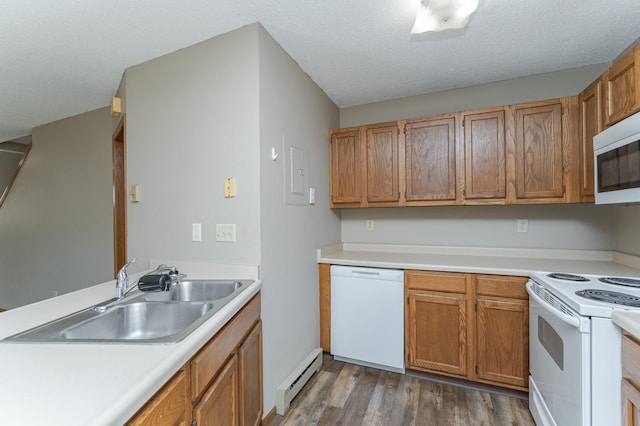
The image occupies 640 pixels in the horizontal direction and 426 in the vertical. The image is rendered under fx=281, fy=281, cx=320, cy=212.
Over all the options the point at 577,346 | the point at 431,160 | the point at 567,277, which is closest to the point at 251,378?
the point at 577,346

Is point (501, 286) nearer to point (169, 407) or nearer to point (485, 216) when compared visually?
point (485, 216)

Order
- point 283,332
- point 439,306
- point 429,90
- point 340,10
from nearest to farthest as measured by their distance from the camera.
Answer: point 340,10, point 283,332, point 439,306, point 429,90

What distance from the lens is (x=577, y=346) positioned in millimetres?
1217

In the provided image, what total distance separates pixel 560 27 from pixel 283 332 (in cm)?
260

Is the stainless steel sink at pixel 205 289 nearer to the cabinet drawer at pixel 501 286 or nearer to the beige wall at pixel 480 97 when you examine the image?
the cabinet drawer at pixel 501 286

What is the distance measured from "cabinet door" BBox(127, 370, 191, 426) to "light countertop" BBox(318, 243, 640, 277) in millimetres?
1640

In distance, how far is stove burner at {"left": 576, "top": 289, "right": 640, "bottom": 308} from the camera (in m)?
1.18

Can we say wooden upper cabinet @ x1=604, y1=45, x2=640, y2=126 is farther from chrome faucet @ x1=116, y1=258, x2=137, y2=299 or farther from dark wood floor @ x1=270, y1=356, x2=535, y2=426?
chrome faucet @ x1=116, y1=258, x2=137, y2=299

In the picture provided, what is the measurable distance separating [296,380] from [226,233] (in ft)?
3.68

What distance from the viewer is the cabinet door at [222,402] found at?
933mm

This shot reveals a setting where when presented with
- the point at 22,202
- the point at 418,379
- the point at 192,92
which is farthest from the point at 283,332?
the point at 22,202

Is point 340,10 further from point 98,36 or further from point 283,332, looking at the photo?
point 283,332

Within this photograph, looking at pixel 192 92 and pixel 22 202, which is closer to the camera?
pixel 192 92

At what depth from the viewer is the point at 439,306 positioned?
6.84 feet
